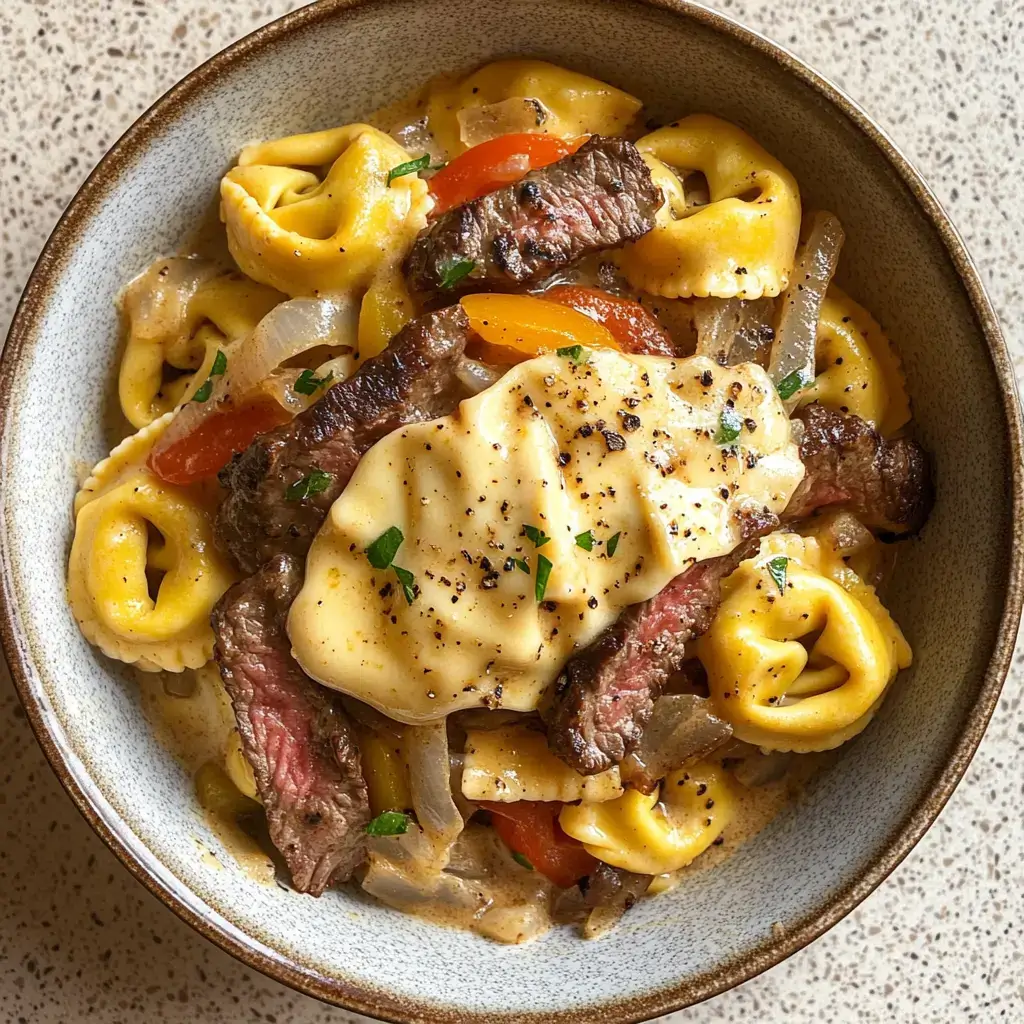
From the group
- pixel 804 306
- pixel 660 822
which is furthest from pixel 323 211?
pixel 660 822

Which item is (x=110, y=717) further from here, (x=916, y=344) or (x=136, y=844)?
(x=916, y=344)

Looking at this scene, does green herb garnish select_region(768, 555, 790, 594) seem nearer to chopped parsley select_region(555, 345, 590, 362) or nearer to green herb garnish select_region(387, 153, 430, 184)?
chopped parsley select_region(555, 345, 590, 362)

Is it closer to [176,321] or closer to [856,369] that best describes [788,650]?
[856,369]

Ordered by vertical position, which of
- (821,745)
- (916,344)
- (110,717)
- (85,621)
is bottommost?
(821,745)

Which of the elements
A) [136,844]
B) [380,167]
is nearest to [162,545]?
[136,844]

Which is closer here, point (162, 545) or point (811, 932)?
point (811, 932)

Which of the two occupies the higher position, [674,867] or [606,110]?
[606,110]
